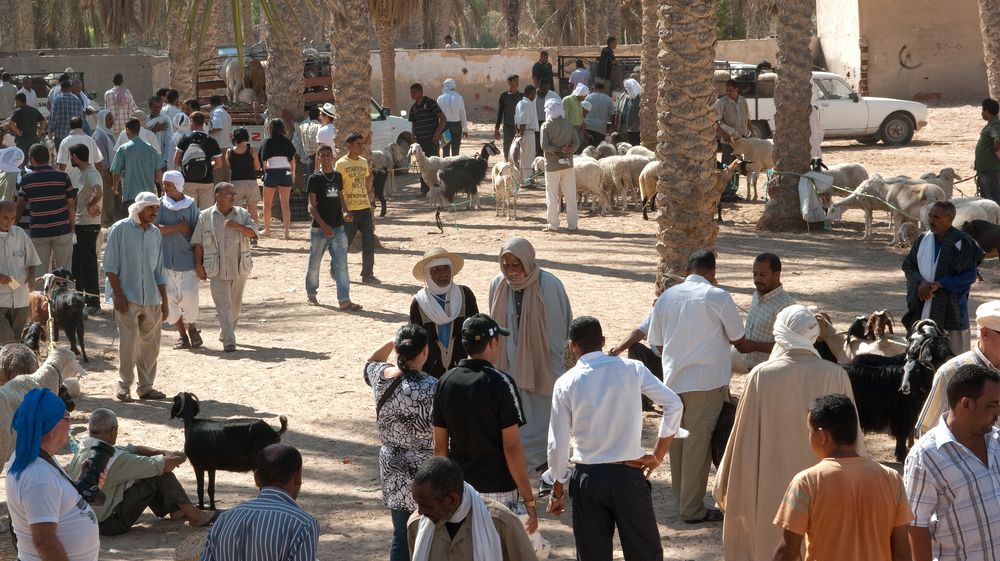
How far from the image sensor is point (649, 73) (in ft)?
70.1

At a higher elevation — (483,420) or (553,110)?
(553,110)

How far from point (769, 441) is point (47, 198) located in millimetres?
8496

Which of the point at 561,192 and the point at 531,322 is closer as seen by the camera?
the point at 531,322

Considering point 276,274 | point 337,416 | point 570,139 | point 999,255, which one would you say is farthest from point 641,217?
point 337,416

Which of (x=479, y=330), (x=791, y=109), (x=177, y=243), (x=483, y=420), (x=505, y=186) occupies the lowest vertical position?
(x=483, y=420)

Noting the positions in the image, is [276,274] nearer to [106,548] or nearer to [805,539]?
[106,548]

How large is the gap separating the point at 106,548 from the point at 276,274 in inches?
356

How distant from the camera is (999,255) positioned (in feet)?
40.5

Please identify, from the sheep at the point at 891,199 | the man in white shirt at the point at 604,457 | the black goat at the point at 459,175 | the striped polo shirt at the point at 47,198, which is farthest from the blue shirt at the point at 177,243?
the sheep at the point at 891,199

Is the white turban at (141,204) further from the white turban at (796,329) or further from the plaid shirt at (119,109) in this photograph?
the plaid shirt at (119,109)

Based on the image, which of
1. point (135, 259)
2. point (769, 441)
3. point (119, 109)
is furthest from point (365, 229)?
point (769, 441)

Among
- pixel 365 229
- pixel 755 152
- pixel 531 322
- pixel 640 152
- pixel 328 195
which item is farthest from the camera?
pixel 755 152

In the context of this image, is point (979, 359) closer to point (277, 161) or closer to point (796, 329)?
point (796, 329)

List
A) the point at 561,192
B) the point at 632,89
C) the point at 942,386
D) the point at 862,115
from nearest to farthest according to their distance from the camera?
the point at 942,386, the point at 561,192, the point at 632,89, the point at 862,115
